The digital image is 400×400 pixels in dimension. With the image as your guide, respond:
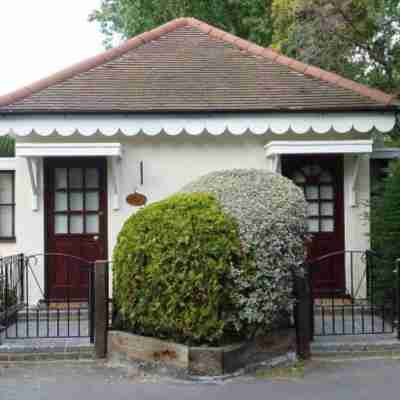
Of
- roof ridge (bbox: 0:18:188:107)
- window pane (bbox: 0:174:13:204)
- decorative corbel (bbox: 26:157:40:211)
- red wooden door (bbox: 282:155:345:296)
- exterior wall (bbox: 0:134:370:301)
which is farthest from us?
window pane (bbox: 0:174:13:204)

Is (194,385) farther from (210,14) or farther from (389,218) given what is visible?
(210,14)

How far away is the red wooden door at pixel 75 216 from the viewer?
9.08m

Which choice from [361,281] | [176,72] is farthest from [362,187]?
[176,72]

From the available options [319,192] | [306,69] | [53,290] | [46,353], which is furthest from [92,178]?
[306,69]

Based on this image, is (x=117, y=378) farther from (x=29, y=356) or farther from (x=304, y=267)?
(x=304, y=267)

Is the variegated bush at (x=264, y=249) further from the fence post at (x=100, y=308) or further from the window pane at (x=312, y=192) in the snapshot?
the window pane at (x=312, y=192)

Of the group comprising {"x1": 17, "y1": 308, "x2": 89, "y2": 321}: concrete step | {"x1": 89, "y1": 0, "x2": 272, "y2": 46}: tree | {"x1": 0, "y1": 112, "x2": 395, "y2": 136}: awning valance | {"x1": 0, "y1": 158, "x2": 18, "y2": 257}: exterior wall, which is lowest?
{"x1": 17, "y1": 308, "x2": 89, "y2": 321}: concrete step

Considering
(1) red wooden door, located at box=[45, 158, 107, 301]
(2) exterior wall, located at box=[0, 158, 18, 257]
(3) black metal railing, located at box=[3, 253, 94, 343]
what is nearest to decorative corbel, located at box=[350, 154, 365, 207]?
(1) red wooden door, located at box=[45, 158, 107, 301]

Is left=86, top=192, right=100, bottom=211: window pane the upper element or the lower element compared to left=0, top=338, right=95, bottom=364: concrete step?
upper

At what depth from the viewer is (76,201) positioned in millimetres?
9180

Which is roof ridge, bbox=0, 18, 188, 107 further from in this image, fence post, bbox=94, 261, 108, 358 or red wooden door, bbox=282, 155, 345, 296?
red wooden door, bbox=282, 155, 345, 296

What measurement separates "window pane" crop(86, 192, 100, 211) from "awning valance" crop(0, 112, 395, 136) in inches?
48.8

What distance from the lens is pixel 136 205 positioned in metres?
9.04

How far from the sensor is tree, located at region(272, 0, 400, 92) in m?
15.1
